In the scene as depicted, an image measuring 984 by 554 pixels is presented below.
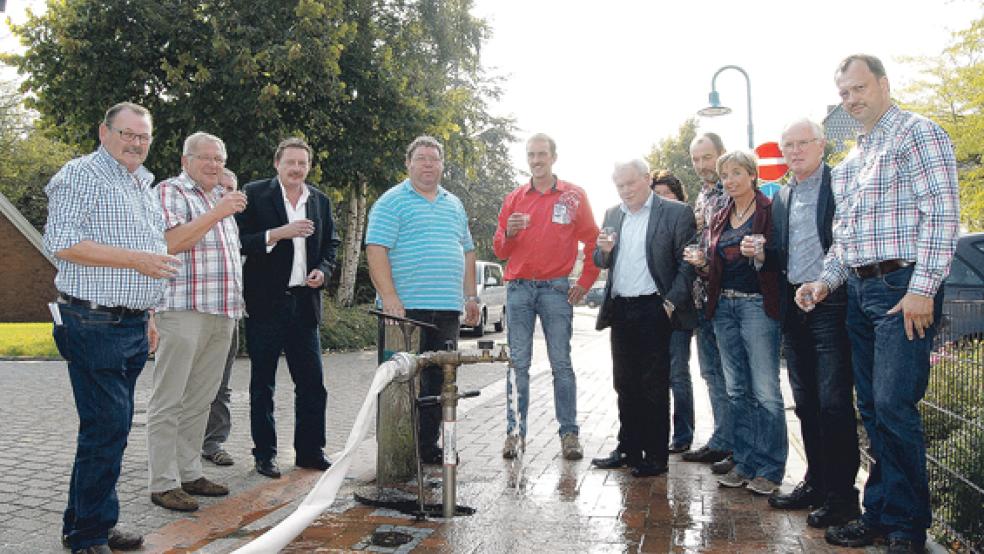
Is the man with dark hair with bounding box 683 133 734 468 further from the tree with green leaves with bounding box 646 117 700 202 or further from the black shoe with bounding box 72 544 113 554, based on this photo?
the tree with green leaves with bounding box 646 117 700 202

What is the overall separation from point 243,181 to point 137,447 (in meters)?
10.5

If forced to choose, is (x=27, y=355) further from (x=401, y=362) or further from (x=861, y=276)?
(x=861, y=276)

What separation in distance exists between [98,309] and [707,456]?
398cm

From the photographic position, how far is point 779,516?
4.28 m

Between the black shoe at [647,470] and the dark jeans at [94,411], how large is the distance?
9.84 ft

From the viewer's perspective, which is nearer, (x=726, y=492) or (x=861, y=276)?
(x=861, y=276)

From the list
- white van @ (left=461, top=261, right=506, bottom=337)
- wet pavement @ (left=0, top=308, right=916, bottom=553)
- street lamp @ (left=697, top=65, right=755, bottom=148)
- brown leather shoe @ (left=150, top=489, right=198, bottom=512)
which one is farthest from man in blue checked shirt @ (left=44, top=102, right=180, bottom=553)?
white van @ (left=461, top=261, right=506, bottom=337)

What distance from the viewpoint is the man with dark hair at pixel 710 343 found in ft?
18.0

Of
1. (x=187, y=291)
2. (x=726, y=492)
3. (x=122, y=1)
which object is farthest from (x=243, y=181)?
(x=726, y=492)

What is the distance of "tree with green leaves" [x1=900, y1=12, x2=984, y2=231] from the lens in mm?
16266

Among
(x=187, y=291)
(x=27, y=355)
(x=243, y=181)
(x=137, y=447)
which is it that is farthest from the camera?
(x=243, y=181)

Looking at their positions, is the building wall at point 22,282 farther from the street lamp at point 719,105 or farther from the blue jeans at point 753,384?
the blue jeans at point 753,384

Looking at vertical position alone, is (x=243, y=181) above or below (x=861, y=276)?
above

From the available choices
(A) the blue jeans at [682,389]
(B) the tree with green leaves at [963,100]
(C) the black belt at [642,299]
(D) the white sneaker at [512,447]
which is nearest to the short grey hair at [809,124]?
(C) the black belt at [642,299]
